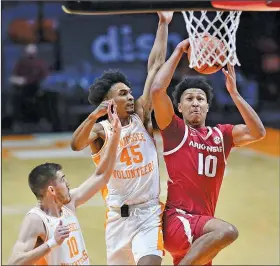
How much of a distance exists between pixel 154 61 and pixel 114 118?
0.70 meters

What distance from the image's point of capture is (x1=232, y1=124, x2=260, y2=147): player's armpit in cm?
533

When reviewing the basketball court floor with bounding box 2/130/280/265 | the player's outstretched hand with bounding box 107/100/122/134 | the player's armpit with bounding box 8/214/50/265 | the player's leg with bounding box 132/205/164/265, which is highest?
the player's outstretched hand with bounding box 107/100/122/134

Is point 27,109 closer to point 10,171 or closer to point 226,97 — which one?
point 10,171

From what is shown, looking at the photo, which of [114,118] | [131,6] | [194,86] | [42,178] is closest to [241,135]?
[194,86]

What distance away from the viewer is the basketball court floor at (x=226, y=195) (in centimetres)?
834

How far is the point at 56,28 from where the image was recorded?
14.9 metres

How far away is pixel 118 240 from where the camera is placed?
551 centimetres

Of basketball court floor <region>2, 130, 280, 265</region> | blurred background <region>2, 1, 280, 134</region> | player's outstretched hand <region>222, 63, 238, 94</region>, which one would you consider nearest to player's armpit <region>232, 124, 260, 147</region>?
player's outstretched hand <region>222, 63, 238, 94</region>

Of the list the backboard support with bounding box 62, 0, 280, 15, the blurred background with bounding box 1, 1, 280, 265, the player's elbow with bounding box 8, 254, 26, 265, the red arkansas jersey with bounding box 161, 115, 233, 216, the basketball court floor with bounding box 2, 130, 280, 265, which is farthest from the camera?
the blurred background with bounding box 1, 1, 280, 265

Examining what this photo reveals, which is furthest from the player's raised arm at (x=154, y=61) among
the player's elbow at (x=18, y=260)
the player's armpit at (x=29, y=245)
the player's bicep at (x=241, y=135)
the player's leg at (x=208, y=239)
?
the player's elbow at (x=18, y=260)

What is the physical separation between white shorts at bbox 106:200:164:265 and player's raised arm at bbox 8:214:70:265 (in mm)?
888

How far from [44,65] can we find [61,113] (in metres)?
1.06

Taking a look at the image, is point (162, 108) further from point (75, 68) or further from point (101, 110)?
point (75, 68)

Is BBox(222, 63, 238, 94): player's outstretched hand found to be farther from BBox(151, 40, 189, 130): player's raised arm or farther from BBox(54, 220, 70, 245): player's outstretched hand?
BBox(54, 220, 70, 245): player's outstretched hand
